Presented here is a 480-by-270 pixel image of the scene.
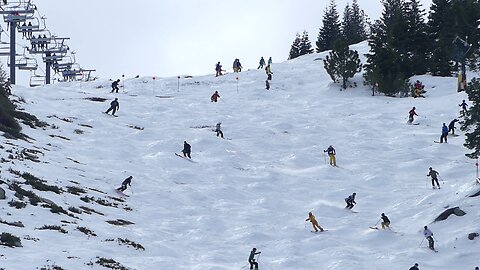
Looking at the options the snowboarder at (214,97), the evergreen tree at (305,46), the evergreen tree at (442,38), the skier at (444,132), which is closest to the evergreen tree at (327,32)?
the evergreen tree at (305,46)

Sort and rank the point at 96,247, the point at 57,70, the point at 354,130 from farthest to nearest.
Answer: the point at 57,70 < the point at 354,130 < the point at 96,247

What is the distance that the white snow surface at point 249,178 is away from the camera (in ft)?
85.6

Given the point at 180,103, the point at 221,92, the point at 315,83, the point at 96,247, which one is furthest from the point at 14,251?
the point at 315,83

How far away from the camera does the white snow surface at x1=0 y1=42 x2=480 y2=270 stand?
85.6 feet

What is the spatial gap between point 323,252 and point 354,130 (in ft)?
72.6

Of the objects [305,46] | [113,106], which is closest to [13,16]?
[113,106]

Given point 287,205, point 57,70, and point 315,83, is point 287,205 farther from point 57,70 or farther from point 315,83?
point 57,70

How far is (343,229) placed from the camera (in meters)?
30.7

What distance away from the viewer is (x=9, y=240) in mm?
20766

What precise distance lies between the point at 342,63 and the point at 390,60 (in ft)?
13.2

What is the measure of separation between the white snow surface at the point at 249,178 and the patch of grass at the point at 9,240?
385 millimetres

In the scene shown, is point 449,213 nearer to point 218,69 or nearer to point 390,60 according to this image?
point 390,60

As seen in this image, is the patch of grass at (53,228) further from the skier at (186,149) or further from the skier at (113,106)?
the skier at (113,106)

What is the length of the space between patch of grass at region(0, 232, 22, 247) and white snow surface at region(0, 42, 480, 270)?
1.26 ft
